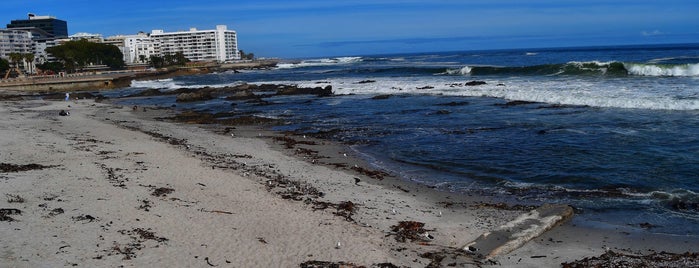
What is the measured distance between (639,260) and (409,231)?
2.85 meters

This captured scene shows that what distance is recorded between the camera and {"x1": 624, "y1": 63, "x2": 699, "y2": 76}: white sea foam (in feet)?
105

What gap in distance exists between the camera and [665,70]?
1297 inches

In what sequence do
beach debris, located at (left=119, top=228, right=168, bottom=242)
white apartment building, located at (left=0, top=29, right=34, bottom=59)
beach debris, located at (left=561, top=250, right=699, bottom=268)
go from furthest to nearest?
white apartment building, located at (left=0, top=29, right=34, bottom=59)
beach debris, located at (left=119, top=228, right=168, bottom=242)
beach debris, located at (left=561, top=250, right=699, bottom=268)

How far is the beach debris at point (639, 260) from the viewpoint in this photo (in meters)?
6.23

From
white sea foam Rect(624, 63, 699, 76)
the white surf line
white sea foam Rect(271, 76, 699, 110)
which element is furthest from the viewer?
white sea foam Rect(624, 63, 699, 76)

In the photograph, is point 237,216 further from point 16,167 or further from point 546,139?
point 546,139

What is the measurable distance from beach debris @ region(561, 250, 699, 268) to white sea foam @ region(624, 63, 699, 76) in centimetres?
3027

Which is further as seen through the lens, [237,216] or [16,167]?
[16,167]

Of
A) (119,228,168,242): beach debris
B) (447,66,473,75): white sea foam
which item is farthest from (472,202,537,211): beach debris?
(447,66,473,75): white sea foam

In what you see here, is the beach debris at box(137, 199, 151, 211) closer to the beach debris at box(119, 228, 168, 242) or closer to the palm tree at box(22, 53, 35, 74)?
the beach debris at box(119, 228, 168, 242)

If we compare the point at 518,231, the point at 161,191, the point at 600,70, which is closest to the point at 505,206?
the point at 518,231

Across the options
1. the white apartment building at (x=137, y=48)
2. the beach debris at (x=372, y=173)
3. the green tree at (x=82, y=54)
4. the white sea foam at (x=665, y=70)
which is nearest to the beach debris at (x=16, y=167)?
the beach debris at (x=372, y=173)

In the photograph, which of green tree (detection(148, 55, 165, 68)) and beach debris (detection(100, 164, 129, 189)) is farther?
green tree (detection(148, 55, 165, 68))

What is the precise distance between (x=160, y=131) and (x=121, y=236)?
1216cm
